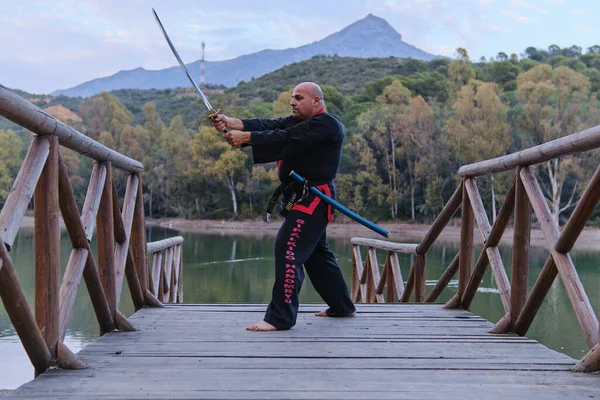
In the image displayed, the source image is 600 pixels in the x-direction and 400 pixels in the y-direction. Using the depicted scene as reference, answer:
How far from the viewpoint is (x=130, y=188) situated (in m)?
4.61

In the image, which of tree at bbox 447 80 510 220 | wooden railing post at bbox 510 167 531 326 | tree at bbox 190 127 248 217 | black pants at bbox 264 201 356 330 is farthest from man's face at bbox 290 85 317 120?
tree at bbox 190 127 248 217

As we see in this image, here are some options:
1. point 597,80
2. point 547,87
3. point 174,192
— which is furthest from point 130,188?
point 597,80

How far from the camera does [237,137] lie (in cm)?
374

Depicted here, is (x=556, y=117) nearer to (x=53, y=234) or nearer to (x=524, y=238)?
(x=524, y=238)

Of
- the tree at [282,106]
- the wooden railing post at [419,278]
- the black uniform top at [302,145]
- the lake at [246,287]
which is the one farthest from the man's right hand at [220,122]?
the tree at [282,106]

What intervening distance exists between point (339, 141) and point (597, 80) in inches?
1945

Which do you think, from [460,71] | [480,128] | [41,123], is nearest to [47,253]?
[41,123]

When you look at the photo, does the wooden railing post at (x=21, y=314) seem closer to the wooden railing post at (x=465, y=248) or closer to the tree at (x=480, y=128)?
the wooden railing post at (x=465, y=248)

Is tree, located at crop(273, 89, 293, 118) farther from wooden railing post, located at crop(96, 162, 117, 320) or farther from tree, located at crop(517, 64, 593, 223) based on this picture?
wooden railing post, located at crop(96, 162, 117, 320)

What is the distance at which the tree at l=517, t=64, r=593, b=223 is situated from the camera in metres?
34.9

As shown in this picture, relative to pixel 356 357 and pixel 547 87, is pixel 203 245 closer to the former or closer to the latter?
pixel 547 87

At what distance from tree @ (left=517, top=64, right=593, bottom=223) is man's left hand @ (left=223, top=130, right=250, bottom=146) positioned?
3275 centimetres

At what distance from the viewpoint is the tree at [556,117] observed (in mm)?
34875

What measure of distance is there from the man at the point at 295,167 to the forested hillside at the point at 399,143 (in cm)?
3256
